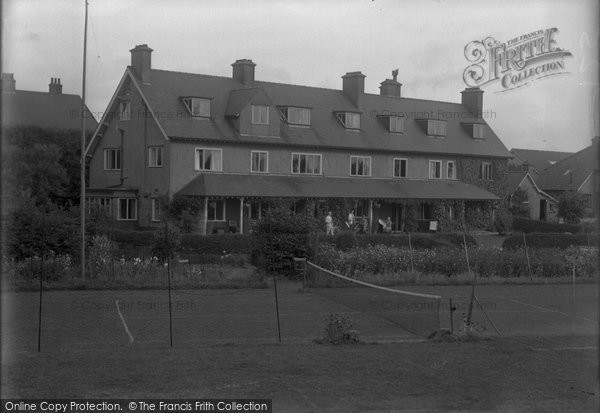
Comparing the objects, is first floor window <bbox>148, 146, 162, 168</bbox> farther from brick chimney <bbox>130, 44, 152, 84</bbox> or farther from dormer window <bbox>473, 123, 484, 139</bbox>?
dormer window <bbox>473, 123, 484, 139</bbox>

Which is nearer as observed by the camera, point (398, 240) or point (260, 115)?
point (398, 240)

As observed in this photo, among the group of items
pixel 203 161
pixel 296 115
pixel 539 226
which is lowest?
pixel 539 226

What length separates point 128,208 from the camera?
4612 cm

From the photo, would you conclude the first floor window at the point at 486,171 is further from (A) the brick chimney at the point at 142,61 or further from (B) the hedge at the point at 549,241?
(A) the brick chimney at the point at 142,61

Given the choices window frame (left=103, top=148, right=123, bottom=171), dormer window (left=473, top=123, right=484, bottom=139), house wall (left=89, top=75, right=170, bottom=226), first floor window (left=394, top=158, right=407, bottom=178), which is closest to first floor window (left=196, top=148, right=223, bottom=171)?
house wall (left=89, top=75, right=170, bottom=226)

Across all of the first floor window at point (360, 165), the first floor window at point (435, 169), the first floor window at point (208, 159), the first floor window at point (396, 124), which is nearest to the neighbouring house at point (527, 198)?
the first floor window at point (435, 169)

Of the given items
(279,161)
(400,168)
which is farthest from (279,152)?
(400,168)

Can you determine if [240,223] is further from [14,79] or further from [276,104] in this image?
[14,79]

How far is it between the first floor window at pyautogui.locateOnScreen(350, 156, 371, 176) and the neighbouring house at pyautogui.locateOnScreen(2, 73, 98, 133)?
1811cm

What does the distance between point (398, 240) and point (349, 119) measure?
52.1ft

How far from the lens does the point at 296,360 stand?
13602mm

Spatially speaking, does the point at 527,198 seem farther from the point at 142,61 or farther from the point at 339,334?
the point at 339,334

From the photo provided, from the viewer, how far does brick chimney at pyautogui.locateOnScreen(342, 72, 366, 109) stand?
52597 millimetres

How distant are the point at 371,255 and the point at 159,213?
63.4ft
